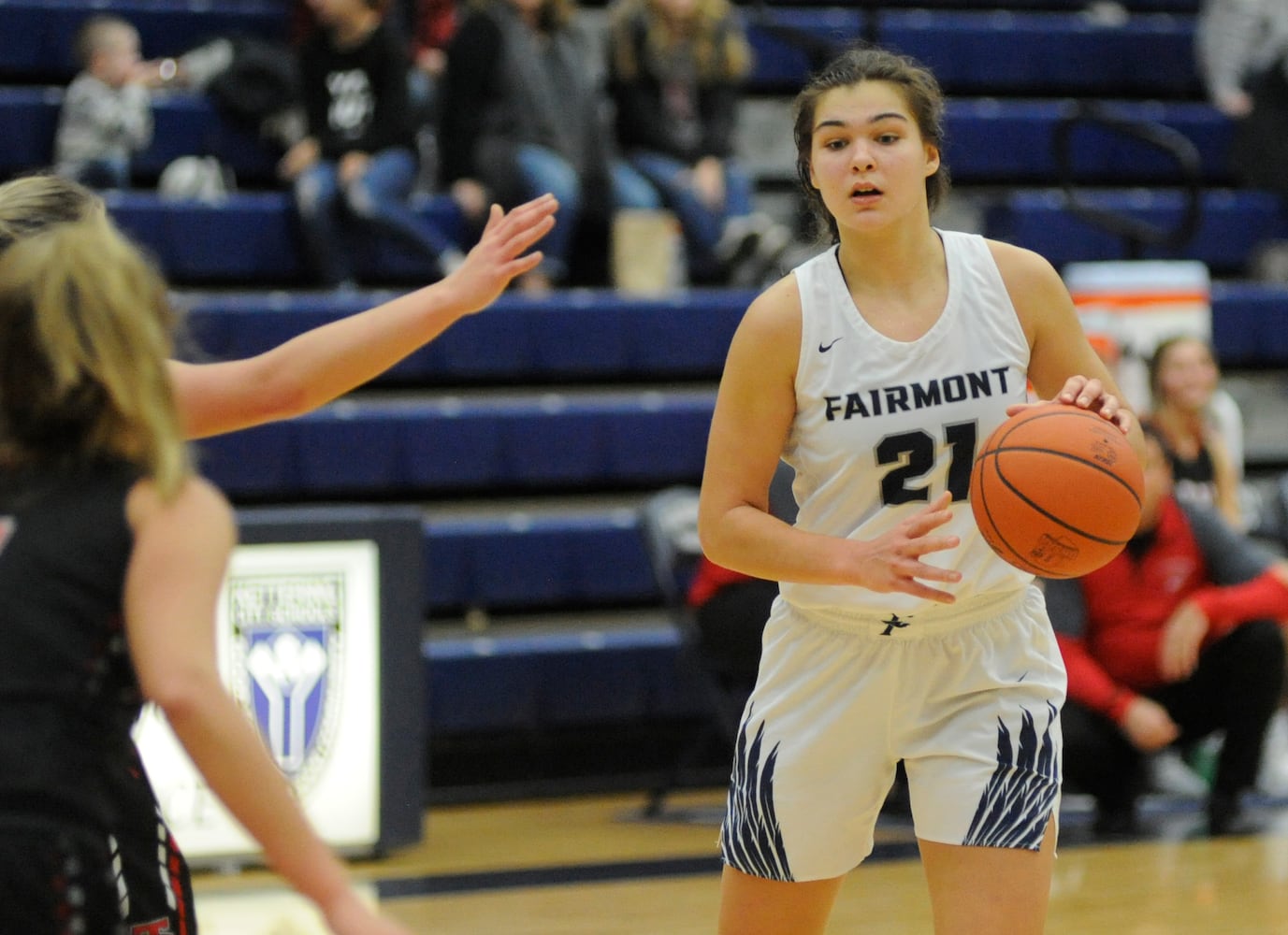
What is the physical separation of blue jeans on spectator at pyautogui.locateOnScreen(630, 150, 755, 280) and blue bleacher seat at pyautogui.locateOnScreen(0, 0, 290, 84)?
6.21ft

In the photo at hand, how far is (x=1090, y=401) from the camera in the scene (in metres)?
2.68

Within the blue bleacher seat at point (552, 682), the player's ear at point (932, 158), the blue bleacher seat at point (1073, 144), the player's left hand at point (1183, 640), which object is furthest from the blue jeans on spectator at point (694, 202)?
the player's ear at point (932, 158)

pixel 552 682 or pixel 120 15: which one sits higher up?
pixel 120 15

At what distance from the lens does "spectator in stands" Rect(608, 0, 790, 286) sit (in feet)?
26.1

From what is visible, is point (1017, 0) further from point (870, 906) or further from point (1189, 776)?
point (870, 906)

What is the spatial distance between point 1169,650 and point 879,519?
3.10 metres

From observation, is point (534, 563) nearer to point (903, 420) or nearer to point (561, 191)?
point (561, 191)

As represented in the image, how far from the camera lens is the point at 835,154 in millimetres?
Result: 2799

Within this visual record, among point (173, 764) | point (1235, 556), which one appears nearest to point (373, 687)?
point (173, 764)

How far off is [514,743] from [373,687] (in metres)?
1.29

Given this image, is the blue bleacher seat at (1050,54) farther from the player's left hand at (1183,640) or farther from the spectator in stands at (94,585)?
the spectator in stands at (94,585)

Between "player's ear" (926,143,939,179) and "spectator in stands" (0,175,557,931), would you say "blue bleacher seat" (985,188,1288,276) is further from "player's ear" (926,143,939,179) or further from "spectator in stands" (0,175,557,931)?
"spectator in stands" (0,175,557,931)

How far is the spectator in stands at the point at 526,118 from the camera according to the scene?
7645 millimetres

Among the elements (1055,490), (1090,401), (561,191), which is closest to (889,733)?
(1055,490)
